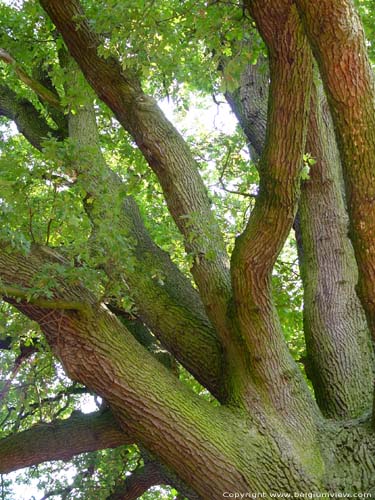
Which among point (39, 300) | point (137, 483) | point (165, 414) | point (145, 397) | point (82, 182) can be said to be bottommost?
point (137, 483)

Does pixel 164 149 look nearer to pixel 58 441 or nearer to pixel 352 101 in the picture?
pixel 352 101

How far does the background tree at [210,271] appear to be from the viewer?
3467mm

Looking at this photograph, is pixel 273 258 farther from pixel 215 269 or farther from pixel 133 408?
pixel 133 408

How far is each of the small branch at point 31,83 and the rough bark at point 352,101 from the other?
10.9ft

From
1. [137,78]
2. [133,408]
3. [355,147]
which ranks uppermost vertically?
[137,78]

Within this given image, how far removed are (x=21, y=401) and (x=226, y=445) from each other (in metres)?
2.40

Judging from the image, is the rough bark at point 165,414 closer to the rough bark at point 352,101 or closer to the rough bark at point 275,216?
the rough bark at point 275,216

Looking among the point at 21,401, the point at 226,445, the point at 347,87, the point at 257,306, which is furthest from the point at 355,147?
the point at 21,401

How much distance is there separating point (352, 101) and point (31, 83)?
3660 millimetres

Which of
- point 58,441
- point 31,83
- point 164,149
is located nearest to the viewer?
point 164,149

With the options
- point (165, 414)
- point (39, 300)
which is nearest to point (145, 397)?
point (165, 414)

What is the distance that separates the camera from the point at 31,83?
18.7 feet

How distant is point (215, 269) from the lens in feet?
15.3

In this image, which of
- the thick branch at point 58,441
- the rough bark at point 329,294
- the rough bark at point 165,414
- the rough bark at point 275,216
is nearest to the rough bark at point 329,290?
the rough bark at point 329,294
